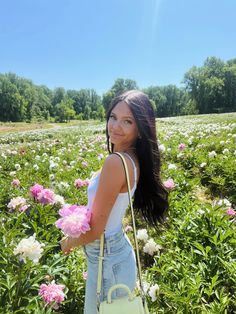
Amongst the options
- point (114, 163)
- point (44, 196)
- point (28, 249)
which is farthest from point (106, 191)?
point (44, 196)

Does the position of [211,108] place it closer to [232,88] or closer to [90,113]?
[232,88]

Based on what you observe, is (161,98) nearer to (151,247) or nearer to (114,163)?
(151,247)

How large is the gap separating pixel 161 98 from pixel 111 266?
297 feet

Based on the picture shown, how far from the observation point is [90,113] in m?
99.2

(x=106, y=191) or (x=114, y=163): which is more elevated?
(x=114, y=163)

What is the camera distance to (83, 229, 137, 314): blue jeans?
1.81 m

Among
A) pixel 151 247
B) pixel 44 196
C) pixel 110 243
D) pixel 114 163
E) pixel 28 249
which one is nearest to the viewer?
pixel 114 163

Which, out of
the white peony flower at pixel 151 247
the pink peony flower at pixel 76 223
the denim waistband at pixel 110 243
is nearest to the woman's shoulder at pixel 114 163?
the pink peony flower at pixel 76 223

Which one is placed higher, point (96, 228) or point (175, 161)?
point (96, 228)

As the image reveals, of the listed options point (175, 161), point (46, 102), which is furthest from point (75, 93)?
point (175, 161)

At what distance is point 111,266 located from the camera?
1821 millimetres

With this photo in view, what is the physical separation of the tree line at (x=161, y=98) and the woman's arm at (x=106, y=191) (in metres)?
58.8

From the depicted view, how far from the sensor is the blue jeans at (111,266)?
1811 mm

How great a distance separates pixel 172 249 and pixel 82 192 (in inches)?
87.9
